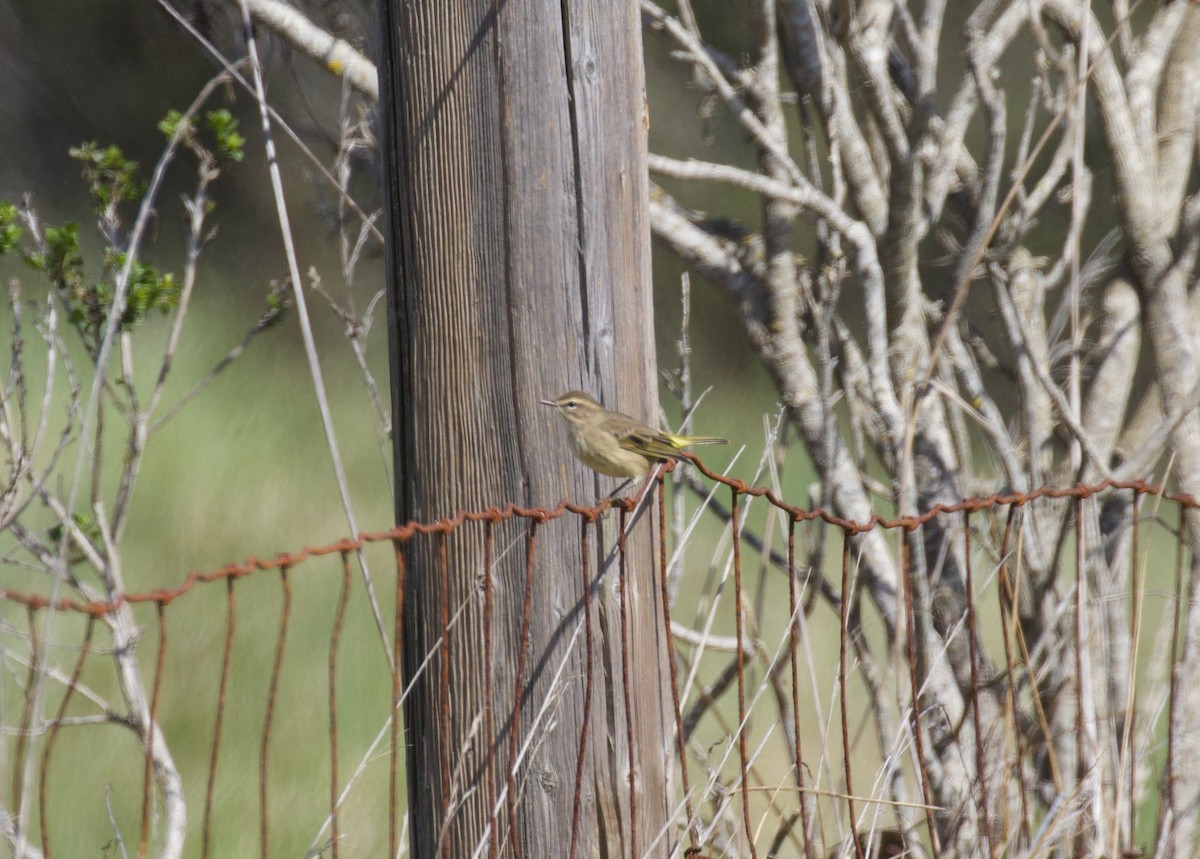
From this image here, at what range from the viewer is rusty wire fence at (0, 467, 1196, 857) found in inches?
64.1

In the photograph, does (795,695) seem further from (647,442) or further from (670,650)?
(647,442)

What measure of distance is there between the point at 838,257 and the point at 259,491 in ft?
8.68

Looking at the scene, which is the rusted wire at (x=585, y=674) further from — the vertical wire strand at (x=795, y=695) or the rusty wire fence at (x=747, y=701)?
the vertical wire strand at (x=795, y=695)

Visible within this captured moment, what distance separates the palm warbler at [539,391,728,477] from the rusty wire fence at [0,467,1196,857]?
→ 71 millimetres

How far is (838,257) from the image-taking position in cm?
274

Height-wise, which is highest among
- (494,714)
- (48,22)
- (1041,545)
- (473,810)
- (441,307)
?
(48,22)

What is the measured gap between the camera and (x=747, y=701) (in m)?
3.11

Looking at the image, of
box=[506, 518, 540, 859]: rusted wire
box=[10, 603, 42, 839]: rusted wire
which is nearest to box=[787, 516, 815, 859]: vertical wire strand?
box=[506, 518, 540, 859]: rusted wire

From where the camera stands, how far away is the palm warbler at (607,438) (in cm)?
144

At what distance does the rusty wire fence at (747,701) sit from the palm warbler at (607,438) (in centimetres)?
7

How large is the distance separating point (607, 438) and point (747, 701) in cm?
175

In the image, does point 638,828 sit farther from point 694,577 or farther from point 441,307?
point 694,577

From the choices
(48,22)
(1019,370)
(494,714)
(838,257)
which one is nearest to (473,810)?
(494,714)

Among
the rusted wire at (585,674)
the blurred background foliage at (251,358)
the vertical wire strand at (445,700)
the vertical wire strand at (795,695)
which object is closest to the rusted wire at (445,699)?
the vertical wire strand at (445,700)
